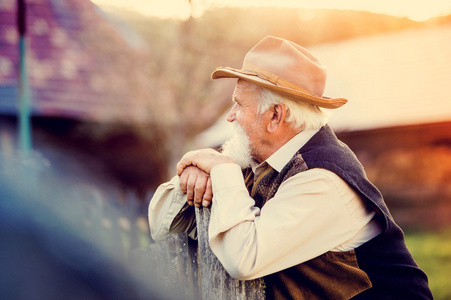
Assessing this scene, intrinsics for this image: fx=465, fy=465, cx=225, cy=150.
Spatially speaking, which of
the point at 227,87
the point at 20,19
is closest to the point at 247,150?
the point at 20,19

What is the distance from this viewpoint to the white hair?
6.87 ft

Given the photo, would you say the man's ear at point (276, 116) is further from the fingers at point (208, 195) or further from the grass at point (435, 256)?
the grass at point (435, 256)

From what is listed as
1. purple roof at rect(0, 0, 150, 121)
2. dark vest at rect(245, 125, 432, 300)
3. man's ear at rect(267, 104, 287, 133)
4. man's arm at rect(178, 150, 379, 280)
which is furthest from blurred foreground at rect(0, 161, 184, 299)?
purple roof at rect(0, 0, 150, 121)

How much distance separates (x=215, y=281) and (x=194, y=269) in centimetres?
31

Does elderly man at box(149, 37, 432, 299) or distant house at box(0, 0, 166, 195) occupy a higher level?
distant house at box(0, 0, 166, 195)

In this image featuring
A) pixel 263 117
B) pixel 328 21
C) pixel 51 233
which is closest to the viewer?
pixel 51 233

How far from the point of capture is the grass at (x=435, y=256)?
20.8 ft

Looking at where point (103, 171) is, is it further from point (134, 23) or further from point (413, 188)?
point (413, 188)

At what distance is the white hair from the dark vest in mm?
134

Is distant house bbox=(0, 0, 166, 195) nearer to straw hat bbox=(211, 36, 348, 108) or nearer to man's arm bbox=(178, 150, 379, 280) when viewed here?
straw hat bbox=(211, 36, 348, 108)

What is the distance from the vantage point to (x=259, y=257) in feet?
5.51

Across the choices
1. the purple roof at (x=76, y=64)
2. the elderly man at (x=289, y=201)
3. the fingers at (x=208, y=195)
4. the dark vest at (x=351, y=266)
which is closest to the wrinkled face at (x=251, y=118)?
the elderly man at (x=289, y=201)

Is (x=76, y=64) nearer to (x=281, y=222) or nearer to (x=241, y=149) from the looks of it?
(x=241, y=149)

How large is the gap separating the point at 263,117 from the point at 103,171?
408 inches
